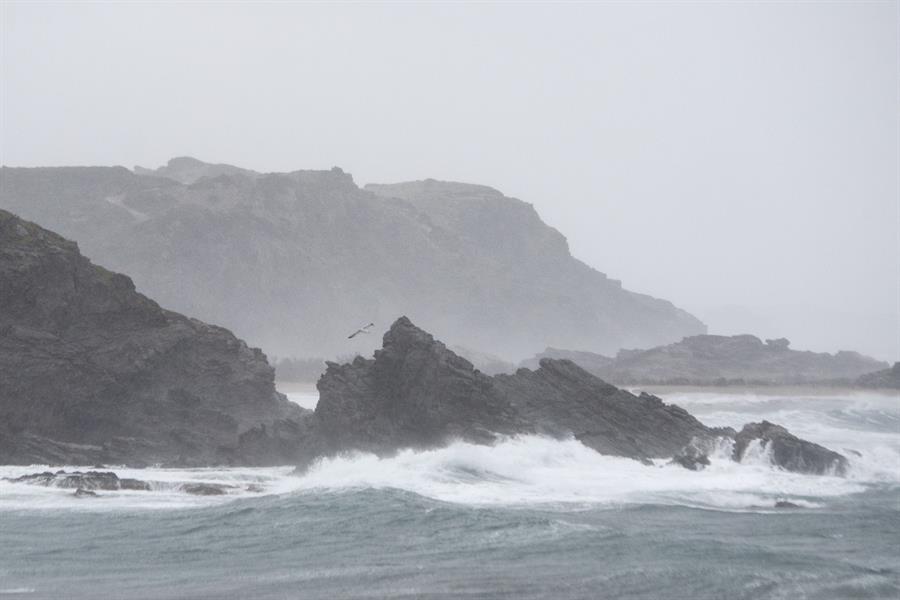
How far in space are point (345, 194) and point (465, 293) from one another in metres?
24.1

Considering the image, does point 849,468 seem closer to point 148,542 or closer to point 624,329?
point 148,542

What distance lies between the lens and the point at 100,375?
35.9m

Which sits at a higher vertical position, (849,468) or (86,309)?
(86,309)

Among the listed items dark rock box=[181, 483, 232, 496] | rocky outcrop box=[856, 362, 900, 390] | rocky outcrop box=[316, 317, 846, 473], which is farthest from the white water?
rocky outcrop box=[856, 362, 900, 390]

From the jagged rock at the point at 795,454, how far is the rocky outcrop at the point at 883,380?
139 feet

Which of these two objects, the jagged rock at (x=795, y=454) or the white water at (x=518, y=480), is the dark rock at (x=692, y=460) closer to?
the white water at (x=518, y=480)

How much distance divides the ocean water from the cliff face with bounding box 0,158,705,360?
90.2 metres

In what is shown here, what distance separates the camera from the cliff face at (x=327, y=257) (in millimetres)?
135000

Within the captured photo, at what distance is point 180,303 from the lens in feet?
428

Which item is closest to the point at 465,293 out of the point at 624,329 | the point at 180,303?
the point at 624,329

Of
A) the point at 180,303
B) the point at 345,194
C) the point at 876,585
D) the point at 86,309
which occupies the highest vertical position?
the point at 345,194

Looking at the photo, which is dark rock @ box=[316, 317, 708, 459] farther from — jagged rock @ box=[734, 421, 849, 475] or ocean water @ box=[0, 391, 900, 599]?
jagged rock @ box=[734, 421, 849, 475]

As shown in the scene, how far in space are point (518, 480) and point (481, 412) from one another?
15.2ft

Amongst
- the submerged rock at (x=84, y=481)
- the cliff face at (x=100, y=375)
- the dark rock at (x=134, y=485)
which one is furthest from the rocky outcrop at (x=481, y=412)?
the submerged rock at (x=84, y=481)
